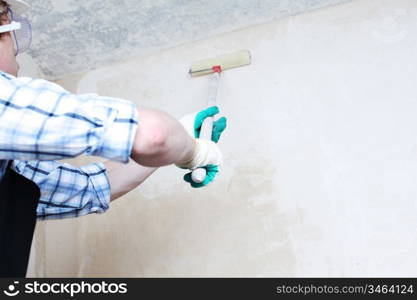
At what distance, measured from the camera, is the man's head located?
3.52 ft

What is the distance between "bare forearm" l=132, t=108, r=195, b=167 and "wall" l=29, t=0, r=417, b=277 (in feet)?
2.59

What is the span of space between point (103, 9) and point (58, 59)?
425mm

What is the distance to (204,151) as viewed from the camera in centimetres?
113

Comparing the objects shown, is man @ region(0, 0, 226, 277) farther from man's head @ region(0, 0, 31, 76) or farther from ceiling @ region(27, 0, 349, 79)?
ceiling @ region(27, 0, 349, 79)

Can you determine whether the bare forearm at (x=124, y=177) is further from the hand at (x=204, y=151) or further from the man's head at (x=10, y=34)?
the man's head at (x=10, y=34)

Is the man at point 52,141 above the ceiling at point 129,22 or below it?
below

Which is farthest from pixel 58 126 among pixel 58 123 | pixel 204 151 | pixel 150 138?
pixel 204 151

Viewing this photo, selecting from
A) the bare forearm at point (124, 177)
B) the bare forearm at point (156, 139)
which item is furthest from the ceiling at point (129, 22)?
the bare forearm at point (156, 139)

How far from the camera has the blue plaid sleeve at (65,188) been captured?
1.25 metres

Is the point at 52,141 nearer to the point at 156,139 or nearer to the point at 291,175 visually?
the point at 156,139

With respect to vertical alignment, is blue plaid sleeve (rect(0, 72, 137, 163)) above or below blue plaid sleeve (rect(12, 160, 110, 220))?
below

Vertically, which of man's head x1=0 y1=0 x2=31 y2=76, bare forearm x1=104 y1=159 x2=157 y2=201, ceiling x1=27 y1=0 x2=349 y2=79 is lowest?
bare forearm x1=104 y1=159 x2=157 y2=201

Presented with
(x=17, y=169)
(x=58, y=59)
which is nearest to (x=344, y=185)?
(x=17, y=169)

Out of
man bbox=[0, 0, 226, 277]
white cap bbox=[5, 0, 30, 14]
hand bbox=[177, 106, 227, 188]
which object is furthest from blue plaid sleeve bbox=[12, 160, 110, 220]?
white cap bbox=[5, 0, 30, 14]
